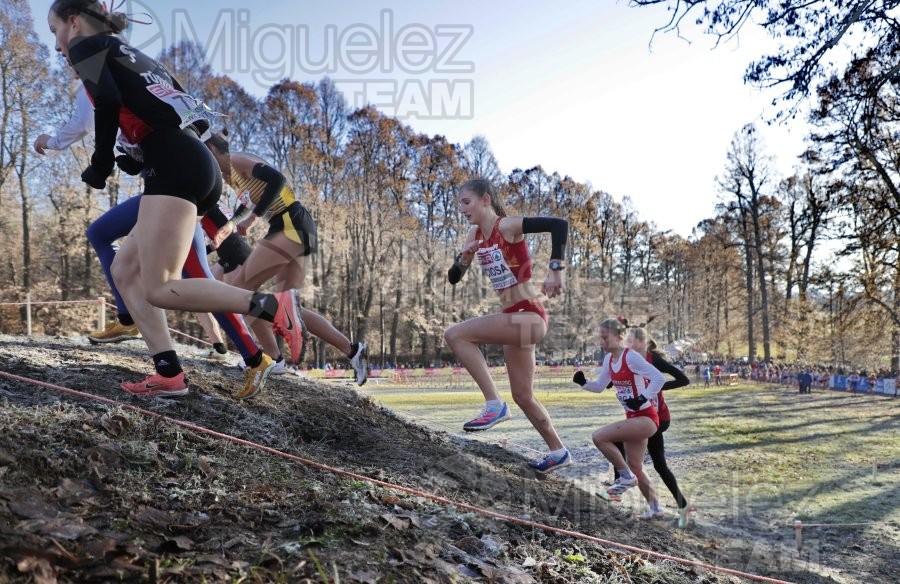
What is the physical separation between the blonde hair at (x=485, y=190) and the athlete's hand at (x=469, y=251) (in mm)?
312

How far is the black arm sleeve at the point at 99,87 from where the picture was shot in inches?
119

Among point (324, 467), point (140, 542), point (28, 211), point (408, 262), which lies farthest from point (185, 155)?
point (408, 262)

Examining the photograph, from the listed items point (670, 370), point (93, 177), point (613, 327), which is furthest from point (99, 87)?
point (670, 370)

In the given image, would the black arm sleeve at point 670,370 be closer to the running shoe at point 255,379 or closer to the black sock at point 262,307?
the running shoe at point 255,379

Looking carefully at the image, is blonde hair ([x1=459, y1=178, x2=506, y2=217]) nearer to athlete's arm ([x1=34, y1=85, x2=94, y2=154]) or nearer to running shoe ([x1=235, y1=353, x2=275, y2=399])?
running shoe ([x1=235, y1=353, x2=275, y2=399])

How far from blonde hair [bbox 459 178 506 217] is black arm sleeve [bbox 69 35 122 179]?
2.46 metres

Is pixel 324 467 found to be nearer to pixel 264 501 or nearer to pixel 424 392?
pixel 264 501

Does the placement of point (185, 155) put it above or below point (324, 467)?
above

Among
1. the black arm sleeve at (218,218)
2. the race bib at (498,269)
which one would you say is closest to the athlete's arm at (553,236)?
the race bib at (498,269)

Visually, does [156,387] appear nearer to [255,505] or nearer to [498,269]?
[255,505]

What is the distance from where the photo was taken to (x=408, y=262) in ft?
112

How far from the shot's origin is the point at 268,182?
495 cm

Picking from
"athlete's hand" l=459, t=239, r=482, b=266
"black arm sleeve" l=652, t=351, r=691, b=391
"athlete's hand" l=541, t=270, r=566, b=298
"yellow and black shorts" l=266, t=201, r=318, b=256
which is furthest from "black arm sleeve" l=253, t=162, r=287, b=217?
"black arm sleeve" l=652, t=351, r=691, b=391

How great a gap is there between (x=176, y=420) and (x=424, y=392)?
75.6ft
